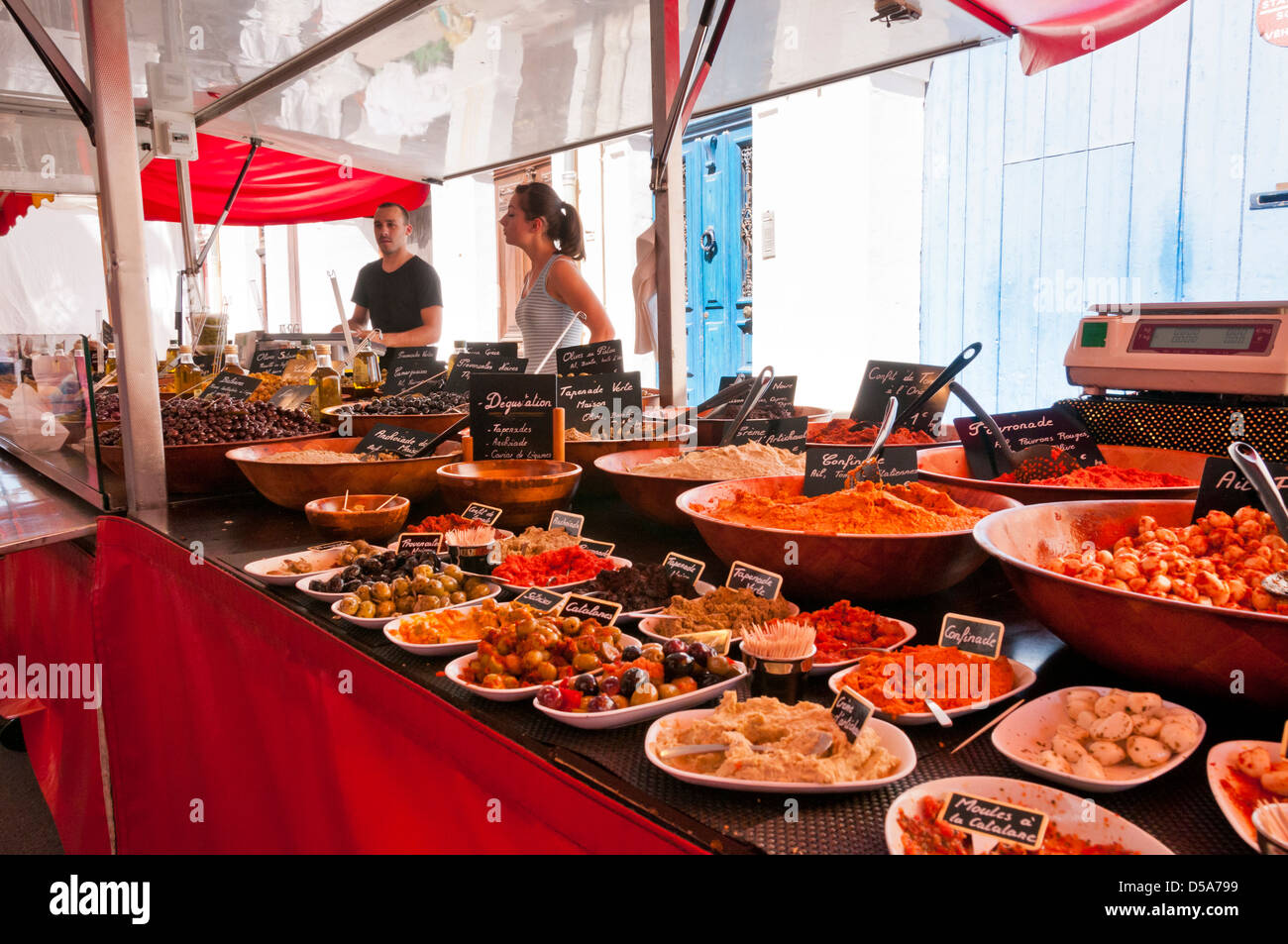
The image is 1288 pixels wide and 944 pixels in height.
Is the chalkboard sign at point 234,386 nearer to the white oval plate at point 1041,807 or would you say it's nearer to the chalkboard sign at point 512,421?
the chalkboard sign at point 512,421

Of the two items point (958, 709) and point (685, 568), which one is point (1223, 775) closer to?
point (958, 709)

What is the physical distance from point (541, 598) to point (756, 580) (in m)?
0.33

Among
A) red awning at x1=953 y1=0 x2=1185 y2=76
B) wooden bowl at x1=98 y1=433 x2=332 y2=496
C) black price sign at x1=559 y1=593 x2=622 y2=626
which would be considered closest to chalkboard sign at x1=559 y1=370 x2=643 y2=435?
wooden bowl at x1=98 y1=433 x2=332 y2=496

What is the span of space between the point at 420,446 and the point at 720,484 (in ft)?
2.93

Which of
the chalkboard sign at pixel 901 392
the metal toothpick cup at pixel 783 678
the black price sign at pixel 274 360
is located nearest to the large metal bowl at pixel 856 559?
the metal toothpick cup at pixel 783 678

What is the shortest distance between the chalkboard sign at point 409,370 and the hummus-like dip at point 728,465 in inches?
67.5

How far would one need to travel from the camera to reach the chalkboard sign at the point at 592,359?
2.72m

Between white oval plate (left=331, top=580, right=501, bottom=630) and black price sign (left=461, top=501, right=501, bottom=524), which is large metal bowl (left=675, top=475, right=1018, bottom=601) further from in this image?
black price sign (left=461, top=501, right=501, bottom=524)

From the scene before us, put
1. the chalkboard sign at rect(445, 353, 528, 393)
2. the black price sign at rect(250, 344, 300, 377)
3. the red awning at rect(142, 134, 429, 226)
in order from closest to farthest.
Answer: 1. the chalkboard sign at rect(445, 353, 528, 393)
2. the black price sign at rect(250, 344, 300, 377)
3. the red awning at rect(142, 134, 429, 226)

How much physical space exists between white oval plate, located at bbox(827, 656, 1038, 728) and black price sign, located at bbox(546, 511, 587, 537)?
818 mm

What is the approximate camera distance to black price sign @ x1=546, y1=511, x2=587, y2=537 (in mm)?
1739
